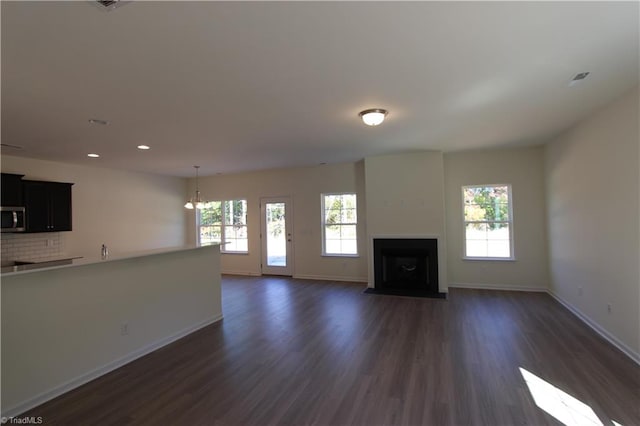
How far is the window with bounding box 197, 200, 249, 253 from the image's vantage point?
8039mm

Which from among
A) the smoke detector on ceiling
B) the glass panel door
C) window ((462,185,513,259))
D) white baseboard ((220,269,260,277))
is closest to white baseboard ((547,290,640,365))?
window ((462,185,513,259))

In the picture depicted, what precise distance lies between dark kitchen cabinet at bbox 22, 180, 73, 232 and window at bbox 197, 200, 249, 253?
3.18 m

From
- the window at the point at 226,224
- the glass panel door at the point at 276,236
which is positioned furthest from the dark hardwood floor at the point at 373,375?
the window at the point at 226,224

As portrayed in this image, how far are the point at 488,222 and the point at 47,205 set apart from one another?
26.0 feet

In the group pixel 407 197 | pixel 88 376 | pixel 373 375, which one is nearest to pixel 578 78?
pixel 373 375

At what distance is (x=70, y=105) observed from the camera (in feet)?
9.78

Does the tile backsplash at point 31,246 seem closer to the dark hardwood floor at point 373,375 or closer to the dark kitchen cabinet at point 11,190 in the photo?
the dark kitchen cabinet at point 11,190

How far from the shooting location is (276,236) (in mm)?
7633

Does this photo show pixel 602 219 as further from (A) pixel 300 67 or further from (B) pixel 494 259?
(A) pixel 300 67

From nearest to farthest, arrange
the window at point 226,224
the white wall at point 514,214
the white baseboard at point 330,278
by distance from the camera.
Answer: the white wall at point 514,214
the white baseboard at point 330,278
the window at point 226,224

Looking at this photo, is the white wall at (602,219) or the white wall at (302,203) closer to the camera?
the white wall at (602,219)

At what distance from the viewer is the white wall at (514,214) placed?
5.57 m

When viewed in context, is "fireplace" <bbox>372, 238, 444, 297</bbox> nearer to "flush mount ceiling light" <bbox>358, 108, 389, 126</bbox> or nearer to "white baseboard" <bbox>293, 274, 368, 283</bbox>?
"white baseboard" <bbox>293, 274, 368, 283</bbox>

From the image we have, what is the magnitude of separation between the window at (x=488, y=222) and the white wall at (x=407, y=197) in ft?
2.16
